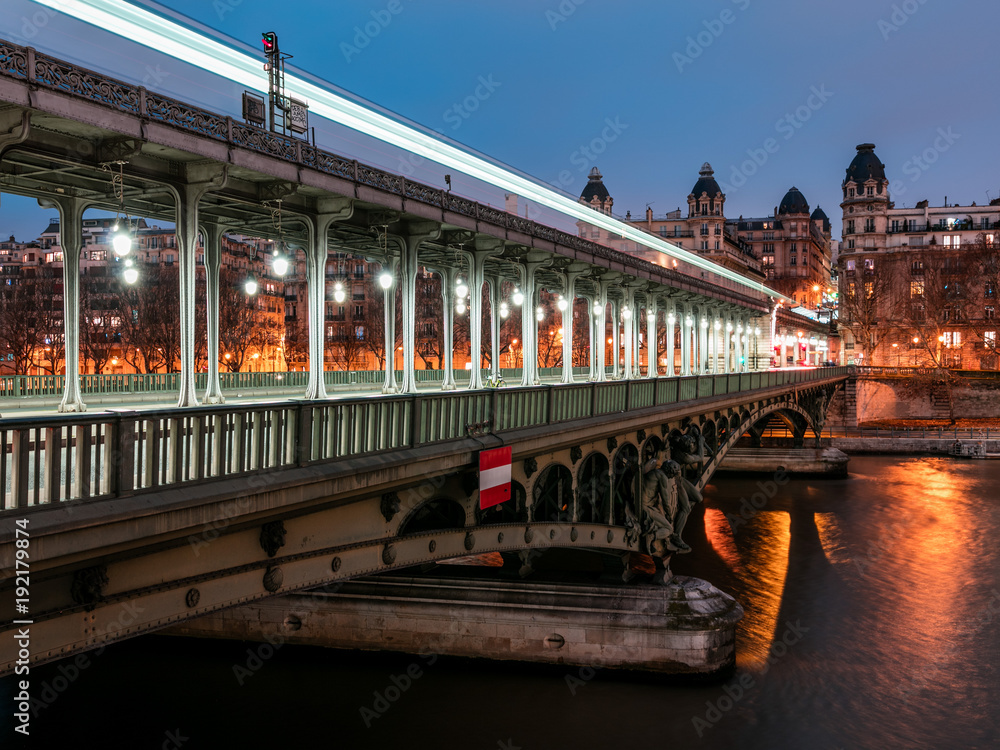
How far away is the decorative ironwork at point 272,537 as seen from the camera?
394 inches

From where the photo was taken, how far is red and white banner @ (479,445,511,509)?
14.2 meters

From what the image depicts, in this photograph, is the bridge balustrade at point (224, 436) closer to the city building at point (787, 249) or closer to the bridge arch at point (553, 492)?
the bridge arch at point (553, 492)

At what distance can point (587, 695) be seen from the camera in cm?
2089

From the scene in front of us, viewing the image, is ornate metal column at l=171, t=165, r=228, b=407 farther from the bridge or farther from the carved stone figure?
the carved stone figure

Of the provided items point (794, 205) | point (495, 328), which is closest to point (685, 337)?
point (495, 328)

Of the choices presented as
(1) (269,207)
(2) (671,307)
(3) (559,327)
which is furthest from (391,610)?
(3) (559,327)

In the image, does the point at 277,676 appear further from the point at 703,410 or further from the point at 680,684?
the point at 703,410

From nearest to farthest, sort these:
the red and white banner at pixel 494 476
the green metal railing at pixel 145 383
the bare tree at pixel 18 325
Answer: the red and white banner at pixel 494 476, the green metal railing at pixel 145 383, the bare tree at pixel 18 325

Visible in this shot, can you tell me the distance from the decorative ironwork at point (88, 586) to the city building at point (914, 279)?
98600mm

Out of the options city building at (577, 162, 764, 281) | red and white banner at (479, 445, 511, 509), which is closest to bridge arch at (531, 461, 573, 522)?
red and white banner at (479, 445, 511, 509)

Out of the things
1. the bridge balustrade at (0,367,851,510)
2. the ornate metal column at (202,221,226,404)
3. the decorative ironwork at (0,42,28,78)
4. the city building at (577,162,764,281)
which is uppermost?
the city building at (577,162,764,281)

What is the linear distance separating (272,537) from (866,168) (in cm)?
15086

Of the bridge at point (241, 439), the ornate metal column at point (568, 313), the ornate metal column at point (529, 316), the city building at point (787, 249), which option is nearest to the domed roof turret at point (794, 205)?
the city building at point (787, 249)

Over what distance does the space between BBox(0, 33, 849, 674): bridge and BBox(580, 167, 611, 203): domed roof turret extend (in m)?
129
